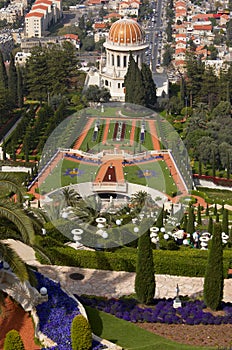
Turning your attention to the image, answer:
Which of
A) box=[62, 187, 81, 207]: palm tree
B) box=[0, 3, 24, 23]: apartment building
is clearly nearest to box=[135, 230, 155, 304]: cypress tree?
box=[62, 187, 81, 207]: palm tree

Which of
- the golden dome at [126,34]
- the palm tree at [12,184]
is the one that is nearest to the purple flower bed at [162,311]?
the palm tree at [12,184]

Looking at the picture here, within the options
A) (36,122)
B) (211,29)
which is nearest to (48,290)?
(36,122)

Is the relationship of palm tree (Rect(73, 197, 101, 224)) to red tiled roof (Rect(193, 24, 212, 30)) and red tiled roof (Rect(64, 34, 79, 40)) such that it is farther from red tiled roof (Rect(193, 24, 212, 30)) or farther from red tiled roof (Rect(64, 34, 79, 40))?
red tiled roof (Rect(193, 24, 212, 30))

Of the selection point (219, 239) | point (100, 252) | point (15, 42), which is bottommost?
point (15, 42)

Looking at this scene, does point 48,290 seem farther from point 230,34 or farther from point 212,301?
point 230,34

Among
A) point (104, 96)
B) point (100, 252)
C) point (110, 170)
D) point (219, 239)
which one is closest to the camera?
point (219, 239)

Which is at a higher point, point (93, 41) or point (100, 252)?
point (100, 252)
